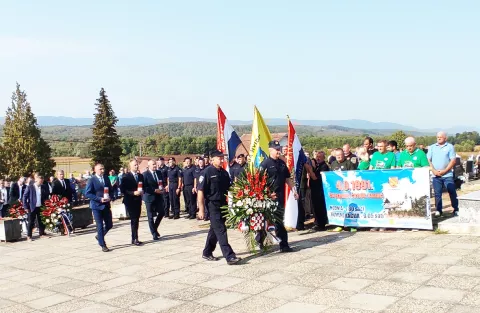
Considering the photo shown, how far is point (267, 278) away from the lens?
741 centimetres

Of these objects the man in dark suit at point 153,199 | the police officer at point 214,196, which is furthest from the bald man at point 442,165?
the man in dark suit at point 153,199

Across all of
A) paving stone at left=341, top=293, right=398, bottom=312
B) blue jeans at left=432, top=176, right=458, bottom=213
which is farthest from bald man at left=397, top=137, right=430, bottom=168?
paving stone at left=341, top=293, right=398, bottom=312

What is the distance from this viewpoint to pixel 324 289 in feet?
21.8

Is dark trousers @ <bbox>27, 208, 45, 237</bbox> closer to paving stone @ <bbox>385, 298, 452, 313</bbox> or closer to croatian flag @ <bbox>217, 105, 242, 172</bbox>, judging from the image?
croatian flag @ <bbox>217, 105, 242, 172</bbox>

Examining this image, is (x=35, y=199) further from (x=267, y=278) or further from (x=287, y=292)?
(x=287, y=292)

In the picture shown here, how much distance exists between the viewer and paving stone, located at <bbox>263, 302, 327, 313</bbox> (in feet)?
19.1

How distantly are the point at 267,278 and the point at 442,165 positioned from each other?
18.2 ft

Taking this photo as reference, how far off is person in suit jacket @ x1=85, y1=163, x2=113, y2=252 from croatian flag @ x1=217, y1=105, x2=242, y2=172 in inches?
117

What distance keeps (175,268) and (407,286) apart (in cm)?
380

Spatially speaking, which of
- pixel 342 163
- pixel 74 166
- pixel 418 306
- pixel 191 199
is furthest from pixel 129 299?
pixel 74 166

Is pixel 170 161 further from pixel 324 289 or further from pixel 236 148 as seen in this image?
pixel 324 289

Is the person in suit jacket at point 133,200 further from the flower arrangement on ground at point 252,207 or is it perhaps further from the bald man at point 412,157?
the bald man at point 412,157

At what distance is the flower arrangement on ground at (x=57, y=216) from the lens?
1371cm

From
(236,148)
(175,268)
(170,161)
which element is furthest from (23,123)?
(175,268)
